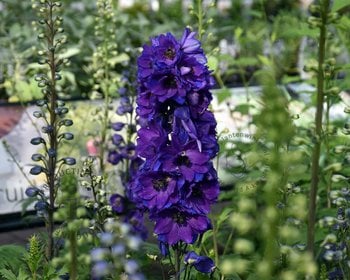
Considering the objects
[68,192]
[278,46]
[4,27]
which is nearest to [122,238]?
[68,192]

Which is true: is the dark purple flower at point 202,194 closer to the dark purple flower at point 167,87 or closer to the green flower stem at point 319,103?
the dark purple flower at point 167,87

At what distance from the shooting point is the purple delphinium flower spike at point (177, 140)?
2713 mm

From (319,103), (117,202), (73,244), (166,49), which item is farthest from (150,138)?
(117,202)

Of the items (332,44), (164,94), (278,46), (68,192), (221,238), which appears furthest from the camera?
(278,46)

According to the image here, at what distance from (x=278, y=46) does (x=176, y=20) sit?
1178mm

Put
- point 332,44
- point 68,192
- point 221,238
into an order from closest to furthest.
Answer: point 68,192
point 221,238
point 332,44

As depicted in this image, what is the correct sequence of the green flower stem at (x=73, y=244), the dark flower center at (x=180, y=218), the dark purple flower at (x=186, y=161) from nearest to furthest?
the green flower stem at (x=73, y=244)
the dark purple flower at (x=186, y=161)
the dark flower center at (x=180, y=218)

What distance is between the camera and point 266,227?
1.68 m

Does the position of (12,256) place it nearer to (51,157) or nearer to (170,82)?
(51,157)

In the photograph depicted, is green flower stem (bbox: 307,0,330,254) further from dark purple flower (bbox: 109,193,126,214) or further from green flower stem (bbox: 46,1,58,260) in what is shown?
dark purple flower (bbox: 109,193,126,214)

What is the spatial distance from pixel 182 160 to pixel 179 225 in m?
0.25

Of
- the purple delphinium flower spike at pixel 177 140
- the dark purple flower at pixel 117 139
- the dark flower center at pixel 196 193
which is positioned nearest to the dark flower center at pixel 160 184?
the purple delphinium flower spike at pixel 177 140

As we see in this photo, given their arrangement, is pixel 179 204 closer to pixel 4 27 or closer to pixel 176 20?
pixel 4 27

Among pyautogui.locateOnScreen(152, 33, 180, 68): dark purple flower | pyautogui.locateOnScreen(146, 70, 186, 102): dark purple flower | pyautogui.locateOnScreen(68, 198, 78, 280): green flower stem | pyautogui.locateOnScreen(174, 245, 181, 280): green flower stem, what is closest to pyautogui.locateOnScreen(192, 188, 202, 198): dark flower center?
pyautogui.locateOnScreen(174, 245, 181, 280): green flower stem
